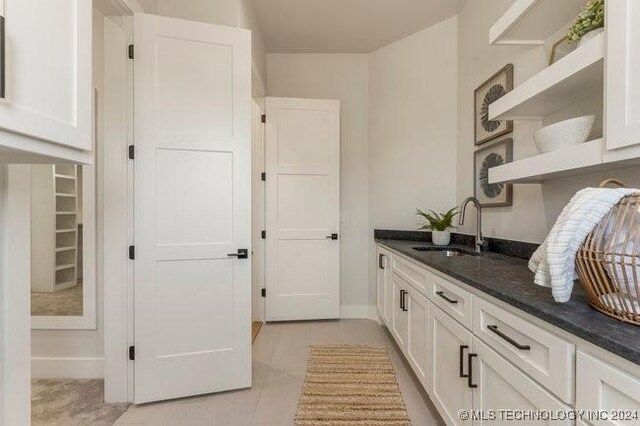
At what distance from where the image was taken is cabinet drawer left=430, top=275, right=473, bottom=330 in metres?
1.36

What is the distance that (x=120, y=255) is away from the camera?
1989 mm

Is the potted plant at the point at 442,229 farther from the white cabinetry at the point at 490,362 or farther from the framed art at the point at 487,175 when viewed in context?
the white cabinetry at the point at 490,362

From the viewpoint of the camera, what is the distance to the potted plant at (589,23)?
115cm

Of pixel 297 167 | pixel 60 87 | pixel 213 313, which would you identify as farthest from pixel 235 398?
pixel 297 167

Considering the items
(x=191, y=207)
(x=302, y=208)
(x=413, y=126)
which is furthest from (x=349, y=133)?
(x=191, y=207)

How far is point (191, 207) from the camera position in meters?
2.07

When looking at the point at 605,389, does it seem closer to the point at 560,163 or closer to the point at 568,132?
the point at 560,163

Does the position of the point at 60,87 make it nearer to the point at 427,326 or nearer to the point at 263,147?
the point at 427,326

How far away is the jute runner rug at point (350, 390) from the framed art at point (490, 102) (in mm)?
1862

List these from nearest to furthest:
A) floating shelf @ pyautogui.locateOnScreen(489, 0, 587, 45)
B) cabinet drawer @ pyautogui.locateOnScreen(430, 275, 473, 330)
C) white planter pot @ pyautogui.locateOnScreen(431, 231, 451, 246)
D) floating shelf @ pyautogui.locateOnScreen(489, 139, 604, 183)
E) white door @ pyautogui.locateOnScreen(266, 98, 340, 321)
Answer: floating shelf @ pyautogui.locateOnScreen(489, 139, 604, 183) < cabinet drawer @ pyautogui.locateOnScreen(430, 275, 473, 330) < floating shelf @ pyautogui.locateOnScreen(489, 0, 587, 45) < white planter pot @ pyautogui.locateOnScreen(431, 231, 451, 246) < white door @ pyautogui.locateOnScreen(266, 98, 340, 321)

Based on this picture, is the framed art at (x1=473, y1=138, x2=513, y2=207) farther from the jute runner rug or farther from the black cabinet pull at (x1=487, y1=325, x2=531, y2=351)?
the jute runner rug

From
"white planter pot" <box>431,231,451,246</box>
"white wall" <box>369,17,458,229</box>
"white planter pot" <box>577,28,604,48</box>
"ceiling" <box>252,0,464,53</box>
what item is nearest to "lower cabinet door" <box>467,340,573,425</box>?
"white planter pot" <box>577,28,604,48</box>

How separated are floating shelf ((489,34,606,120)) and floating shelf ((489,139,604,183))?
0.88ft

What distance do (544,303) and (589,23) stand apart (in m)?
1.04
